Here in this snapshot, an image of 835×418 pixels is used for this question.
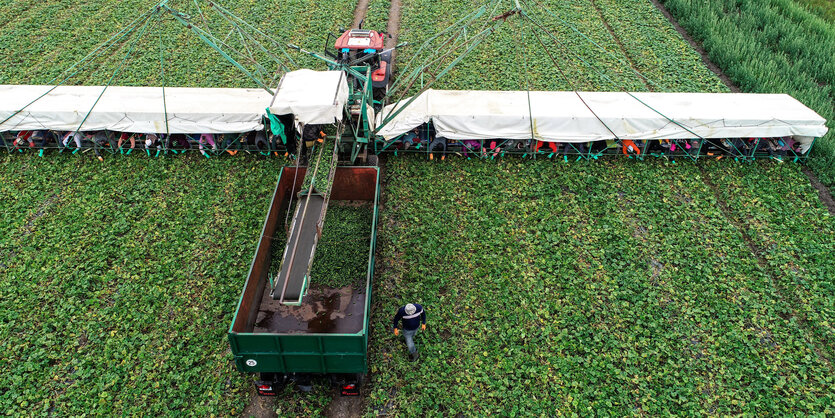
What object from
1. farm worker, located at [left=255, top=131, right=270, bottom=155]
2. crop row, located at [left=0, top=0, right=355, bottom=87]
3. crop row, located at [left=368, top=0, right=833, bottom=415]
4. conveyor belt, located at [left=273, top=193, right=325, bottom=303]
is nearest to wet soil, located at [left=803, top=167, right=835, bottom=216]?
crop row, located at [left=368, top=0, right=833, bottom=415]

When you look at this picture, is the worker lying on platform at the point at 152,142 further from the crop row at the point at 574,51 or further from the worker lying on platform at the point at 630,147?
the worker lying on platform at the point at 630,147

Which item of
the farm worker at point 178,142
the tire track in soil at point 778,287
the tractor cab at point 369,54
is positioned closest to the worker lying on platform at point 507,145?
the tractor cab at point 369,54

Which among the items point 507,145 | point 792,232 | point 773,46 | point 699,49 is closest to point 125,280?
point 507,145

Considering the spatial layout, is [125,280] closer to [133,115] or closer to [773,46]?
[133,115]

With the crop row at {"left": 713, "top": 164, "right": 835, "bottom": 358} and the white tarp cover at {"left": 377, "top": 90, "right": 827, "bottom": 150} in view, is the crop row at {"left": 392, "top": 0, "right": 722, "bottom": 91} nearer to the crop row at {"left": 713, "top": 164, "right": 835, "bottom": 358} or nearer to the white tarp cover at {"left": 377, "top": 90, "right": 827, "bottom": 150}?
the white tarp cover at {"left": 377, "top": 90, "right": 827, "bottom": 150}

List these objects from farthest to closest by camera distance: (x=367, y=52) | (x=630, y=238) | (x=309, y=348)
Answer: (x=367, y=52), (x=630, y=238), (x=309, y=348)

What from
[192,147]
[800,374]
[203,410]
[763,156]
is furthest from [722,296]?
[192,147]

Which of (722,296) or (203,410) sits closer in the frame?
(203,410)

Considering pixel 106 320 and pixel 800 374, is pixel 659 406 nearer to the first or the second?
pixel 800 374
